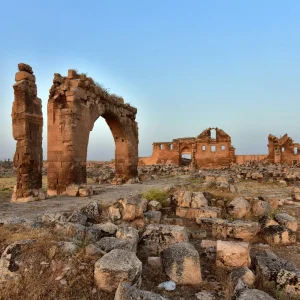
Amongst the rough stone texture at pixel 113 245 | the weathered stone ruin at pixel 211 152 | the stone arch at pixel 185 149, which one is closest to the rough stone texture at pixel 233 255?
the rough stone texture at pixel 113 245

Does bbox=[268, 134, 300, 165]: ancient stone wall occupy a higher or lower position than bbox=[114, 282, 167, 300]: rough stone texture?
higher

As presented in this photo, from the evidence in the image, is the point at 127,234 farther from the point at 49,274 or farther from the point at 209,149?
the point at 209,149

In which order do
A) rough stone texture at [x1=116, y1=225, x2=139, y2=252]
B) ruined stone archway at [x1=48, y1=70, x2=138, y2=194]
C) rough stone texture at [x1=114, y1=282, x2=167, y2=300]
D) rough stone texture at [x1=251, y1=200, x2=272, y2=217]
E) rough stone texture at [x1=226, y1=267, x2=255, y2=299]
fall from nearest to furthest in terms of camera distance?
rough stone texture at [x1=114, y1=282, x2=167, y2=300] → rough stone texture at [x1=226, y1=267, x2=255, y2=299] → rough stone texture at [x1=116, y1=225, x2=139, y2=252] → rough stone texture at [x1=251, y1=200, x2=272, y2=217] → ruined stone archway at [x1=48, y1=70, x2=138, y2=194]

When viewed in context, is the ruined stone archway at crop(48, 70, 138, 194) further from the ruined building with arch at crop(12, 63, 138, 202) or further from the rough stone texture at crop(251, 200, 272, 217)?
the rough stone texture at crop(251, 200, 272, 217)

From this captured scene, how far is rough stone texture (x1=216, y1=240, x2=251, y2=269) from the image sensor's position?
3.65m

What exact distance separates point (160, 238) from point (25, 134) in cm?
534

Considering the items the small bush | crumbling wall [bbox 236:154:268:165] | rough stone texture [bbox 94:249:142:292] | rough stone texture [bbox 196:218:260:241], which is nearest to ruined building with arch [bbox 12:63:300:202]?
the small bush

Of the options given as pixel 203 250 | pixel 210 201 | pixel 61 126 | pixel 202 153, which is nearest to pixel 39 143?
pixel 61 126

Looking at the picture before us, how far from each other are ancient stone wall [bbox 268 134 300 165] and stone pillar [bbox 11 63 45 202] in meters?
30.5

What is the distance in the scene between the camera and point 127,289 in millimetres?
2432

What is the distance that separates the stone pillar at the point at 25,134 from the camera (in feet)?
25.3

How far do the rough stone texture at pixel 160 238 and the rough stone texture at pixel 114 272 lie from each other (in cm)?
149

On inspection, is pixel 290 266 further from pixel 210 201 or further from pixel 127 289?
pixel 210 201

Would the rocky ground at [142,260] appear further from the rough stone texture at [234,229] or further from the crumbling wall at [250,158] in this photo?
the crumbling wall at [250,158]
